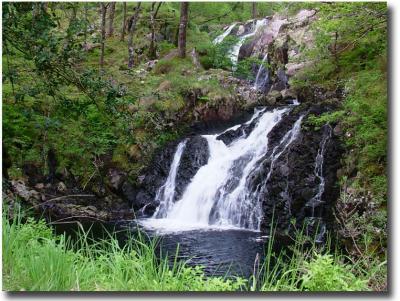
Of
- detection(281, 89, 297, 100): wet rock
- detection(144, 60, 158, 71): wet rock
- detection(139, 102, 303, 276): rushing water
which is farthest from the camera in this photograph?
detection(281, 89, 297, 100): wet rock

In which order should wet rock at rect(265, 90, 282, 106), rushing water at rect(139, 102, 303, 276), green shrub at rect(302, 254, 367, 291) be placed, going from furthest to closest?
wet rock at rect(265, 90, 282, 106), rushing water at rect(139, 102, 303, 276), green shrub at rect(302, 254, 367, 291)

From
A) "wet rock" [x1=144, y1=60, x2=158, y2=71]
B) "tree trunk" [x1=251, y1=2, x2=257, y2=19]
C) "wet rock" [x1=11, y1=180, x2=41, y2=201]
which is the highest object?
"tree trunk" [x1=251, y1=2, x2=257, y2=19]

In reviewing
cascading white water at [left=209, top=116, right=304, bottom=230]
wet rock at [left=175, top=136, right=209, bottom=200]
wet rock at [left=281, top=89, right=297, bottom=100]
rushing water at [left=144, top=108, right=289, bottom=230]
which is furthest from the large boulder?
wet rock at [left=281, top=89, right=297, bottom=100]

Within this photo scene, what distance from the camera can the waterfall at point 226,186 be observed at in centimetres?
645

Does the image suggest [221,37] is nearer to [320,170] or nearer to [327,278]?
[320,170]

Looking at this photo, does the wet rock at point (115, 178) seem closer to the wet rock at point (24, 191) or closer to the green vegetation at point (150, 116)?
the green vegetation at point (150, 116)

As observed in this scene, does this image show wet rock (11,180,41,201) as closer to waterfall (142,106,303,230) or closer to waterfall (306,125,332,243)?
waterfall (142,106,303,230)

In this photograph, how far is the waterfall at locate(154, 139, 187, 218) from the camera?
23.7 feet

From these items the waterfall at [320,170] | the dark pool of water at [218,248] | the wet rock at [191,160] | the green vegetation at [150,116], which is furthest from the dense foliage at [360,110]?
the wet rock at [191,160]

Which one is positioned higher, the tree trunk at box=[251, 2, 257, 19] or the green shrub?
the tree trunk at box=[251, 2, 257, 19]

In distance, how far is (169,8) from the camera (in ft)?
32.7

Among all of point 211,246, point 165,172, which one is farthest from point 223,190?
point 211,246

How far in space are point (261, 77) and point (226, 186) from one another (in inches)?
146

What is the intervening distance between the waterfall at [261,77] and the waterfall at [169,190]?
2.51m
